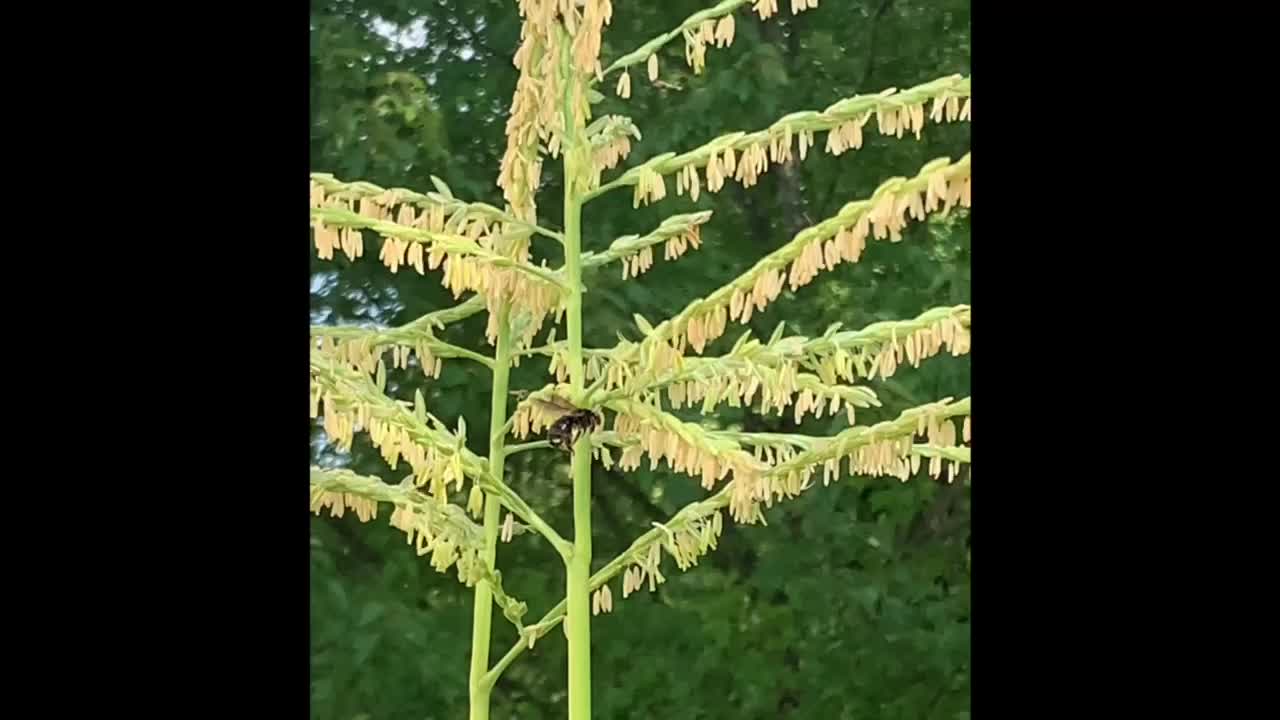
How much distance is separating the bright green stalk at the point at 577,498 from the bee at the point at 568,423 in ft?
0.04

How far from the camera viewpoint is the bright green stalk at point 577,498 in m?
1.53

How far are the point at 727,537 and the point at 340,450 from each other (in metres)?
0.49

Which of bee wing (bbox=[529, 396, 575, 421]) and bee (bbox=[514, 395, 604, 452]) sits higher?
bee wing (bbox=[529, 396, 575, 421])

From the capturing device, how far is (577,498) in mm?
1539

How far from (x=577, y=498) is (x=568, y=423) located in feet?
0.31

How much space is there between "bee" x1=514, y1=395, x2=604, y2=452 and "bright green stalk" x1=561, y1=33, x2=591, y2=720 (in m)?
0.01

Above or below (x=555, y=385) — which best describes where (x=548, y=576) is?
below

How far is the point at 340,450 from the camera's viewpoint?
1.52 m

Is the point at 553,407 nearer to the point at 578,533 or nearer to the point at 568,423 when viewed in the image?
the point at 568,423

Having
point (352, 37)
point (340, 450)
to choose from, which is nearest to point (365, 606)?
point (340, 450)

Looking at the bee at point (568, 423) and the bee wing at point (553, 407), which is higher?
the bee wing at point (553, 407)

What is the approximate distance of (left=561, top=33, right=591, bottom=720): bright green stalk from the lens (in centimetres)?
153

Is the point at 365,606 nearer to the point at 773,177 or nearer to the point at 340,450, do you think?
the point at 340,450

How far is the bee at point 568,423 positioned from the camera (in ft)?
5.02
